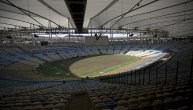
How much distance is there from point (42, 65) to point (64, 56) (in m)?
10.4

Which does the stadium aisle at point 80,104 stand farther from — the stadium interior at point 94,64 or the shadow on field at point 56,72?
the shadow on field at point 56,72

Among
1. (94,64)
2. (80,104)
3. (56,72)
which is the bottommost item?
(56,72)

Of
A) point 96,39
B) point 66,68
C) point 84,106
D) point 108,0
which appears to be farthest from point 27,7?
point 66,68

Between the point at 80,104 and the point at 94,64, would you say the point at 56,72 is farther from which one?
the point at 80,104

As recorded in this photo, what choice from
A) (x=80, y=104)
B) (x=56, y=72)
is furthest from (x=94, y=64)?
(x=80, y=104)

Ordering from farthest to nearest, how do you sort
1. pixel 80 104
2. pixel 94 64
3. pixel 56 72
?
pixel 94 64
pixel 56 72
pixel 80 104

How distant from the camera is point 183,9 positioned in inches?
719

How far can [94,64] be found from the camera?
41.8m

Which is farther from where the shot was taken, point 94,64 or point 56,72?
point 94,64

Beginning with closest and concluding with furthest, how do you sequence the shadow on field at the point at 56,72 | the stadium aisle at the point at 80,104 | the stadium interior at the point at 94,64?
1. the stadium interior at the point at 94,64
2. the stadium aisle at the point at 80,104
3. the shadow on field at the point at 56,72

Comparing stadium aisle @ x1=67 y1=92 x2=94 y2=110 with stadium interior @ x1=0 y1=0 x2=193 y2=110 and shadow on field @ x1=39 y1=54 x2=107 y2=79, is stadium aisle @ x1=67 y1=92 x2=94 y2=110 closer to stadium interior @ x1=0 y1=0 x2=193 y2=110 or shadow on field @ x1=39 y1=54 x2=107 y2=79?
stadium interior @ x1=0 y1=0 x2=193 y2=110

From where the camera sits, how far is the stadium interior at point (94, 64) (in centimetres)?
768

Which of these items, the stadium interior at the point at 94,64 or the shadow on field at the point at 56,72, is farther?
the shadow on field at the point at 56,72

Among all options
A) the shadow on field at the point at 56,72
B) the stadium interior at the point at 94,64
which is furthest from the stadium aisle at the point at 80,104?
the shadow on field at the point at 56,72
